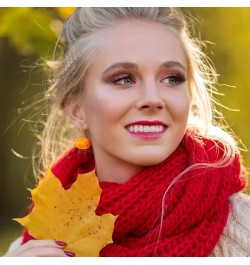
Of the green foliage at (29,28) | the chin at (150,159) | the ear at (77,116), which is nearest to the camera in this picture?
the chin at (150,159)

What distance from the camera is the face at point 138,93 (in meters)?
1.96

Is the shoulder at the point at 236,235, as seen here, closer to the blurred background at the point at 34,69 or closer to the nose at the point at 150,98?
the nose at the point at 150,98

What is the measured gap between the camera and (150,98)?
1925 millimetres

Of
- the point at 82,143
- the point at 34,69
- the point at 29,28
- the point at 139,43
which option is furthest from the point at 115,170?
the point at 34,69

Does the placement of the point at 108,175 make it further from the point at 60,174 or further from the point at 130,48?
the point at 130,48

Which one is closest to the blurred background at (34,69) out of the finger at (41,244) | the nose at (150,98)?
the nose at (150,98)

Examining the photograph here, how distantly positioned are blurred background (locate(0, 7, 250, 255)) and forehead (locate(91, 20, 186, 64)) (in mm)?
640

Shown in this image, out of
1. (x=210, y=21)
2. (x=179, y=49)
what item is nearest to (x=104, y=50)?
(x=179, y=49)

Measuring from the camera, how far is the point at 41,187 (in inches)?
77.4

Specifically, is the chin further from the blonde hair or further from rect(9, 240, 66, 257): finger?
rect(9, 240, 66, 257): finger

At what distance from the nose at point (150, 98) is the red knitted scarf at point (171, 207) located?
204 millimetres

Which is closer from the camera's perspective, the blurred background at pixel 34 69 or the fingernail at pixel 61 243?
the fingernail at pixel 61 243
